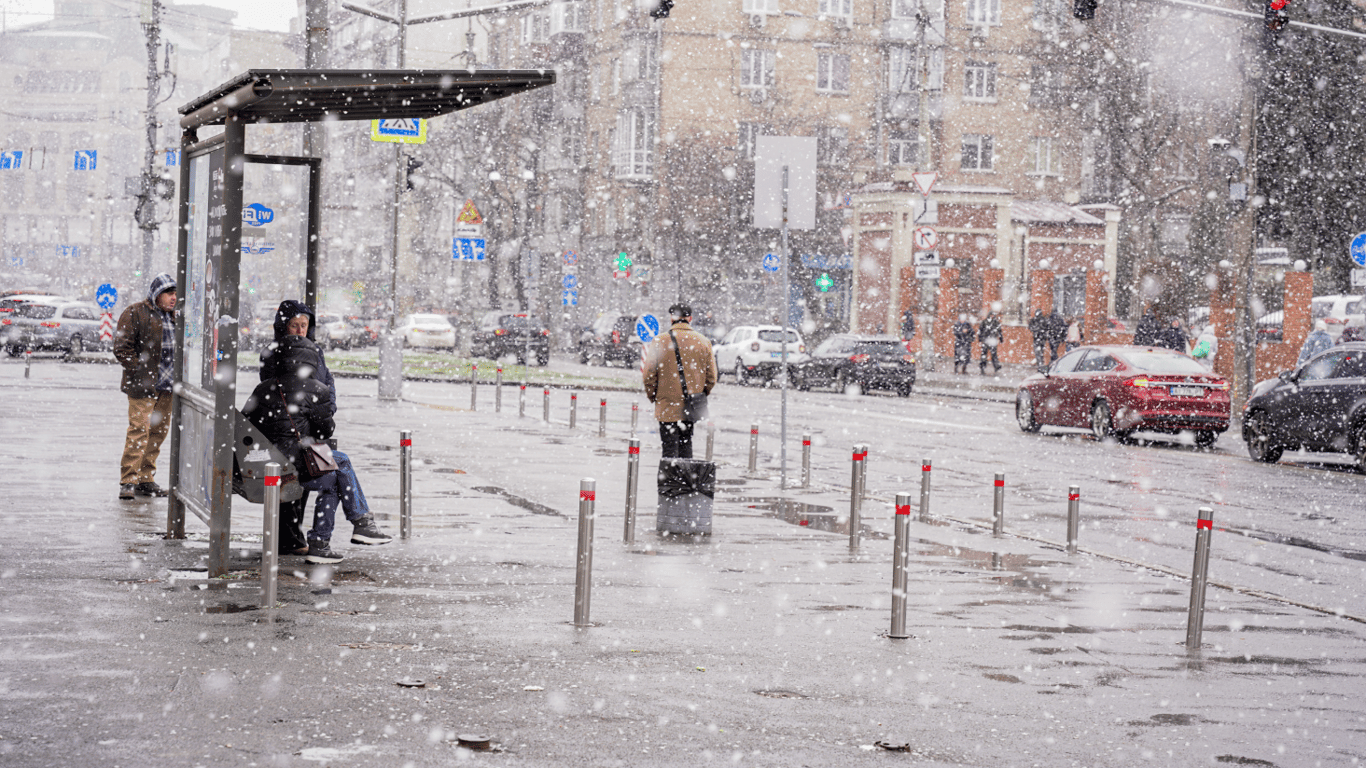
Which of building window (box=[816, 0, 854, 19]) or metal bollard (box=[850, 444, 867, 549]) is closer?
metal bollard (box=[850, 444, 867, 549])

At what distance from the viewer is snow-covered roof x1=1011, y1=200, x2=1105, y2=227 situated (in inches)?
2347

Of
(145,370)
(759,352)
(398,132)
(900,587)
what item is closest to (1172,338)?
(759,352)

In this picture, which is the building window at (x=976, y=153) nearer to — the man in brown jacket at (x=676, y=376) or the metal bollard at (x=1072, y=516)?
the man in brown jacket at (x=676, y=376)

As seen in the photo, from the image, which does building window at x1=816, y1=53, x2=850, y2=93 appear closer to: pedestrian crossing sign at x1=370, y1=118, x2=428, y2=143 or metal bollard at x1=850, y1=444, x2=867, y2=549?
pedestrian crossing sign at x1=370, y1=118, x2=428, y2=143

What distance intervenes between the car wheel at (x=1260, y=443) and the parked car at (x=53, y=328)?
29965mm

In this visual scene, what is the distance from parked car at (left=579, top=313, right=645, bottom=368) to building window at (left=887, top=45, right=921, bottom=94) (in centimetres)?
2015

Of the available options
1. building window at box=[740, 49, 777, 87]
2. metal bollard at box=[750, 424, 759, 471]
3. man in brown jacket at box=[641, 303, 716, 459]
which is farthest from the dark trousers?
building window at box=[740, 49, 777, 87]

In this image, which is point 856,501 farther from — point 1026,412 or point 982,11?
point 982,11

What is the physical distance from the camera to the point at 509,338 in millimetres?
52844

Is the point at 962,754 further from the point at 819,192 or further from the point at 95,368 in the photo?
the point at 819,192

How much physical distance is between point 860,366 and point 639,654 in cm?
3127

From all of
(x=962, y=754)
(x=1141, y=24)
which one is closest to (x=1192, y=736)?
(x=962, y=754)

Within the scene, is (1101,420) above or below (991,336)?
A: below

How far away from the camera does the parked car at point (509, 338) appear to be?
1980 inches
